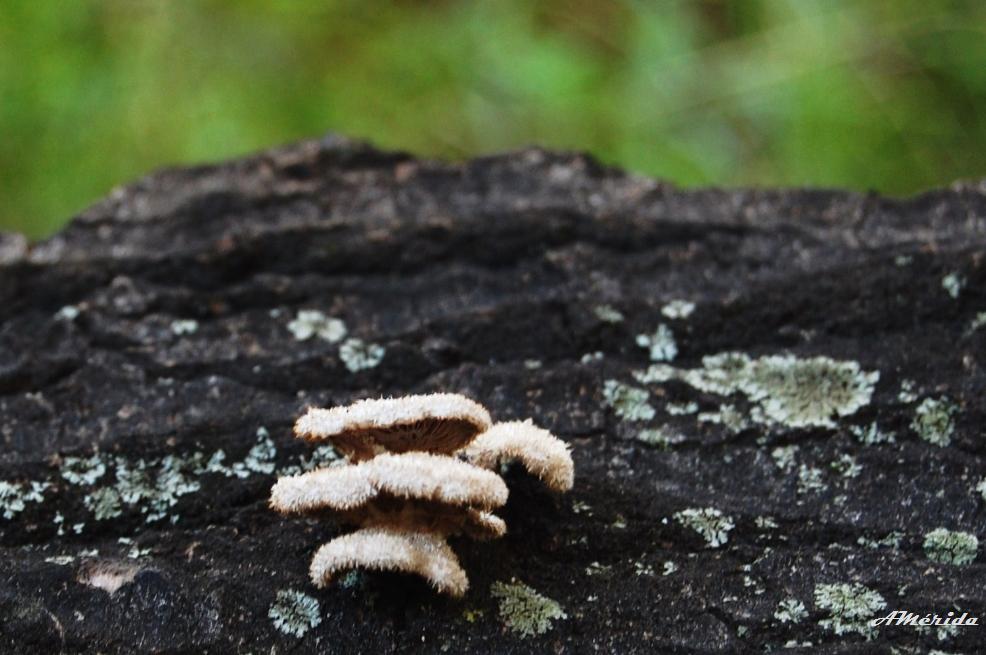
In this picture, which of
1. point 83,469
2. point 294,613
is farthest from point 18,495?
point 294,613

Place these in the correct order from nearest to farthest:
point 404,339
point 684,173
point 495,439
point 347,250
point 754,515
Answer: point 495,439
point 754,515
point 404,339
point 347,250
point 684,173

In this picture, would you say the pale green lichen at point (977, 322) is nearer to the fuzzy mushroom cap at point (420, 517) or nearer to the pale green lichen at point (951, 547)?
the pale green lichen at point (951, 547)

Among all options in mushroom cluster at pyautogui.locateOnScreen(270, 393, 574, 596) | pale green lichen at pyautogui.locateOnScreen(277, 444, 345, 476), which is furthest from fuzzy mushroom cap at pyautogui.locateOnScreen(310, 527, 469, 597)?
pale green lichen at pyautogui.locateOnScreen(277, 444, 345, 476)

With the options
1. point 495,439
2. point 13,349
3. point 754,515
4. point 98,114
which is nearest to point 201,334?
point 13,349

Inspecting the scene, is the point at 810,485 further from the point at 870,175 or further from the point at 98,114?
the point at 98,114

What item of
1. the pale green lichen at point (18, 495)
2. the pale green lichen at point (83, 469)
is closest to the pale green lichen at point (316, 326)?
the pale green lichen at point (83, 469)

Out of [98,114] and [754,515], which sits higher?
[98,114]
